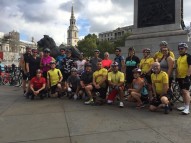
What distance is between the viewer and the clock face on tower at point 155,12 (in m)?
15.5

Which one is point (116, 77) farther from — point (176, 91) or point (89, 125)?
point (89, 125)

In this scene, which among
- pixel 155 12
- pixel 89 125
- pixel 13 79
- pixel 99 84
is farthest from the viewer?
pixel 13 79

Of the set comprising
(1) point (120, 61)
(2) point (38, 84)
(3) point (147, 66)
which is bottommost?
(2) point (38, 84)

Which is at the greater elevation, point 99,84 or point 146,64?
point 146,64

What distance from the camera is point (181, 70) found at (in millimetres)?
7664

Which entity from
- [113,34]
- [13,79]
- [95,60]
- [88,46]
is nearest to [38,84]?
[95,60]

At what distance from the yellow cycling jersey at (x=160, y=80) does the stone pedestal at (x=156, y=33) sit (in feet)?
23.5

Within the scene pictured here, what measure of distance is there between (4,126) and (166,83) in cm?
432

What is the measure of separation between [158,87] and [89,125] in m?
2.64

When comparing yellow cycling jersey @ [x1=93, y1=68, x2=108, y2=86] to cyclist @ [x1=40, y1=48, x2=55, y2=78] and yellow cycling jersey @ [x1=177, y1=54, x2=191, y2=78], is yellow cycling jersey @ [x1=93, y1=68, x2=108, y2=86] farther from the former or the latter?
yellow cycling jersey @ [x1=177, y1=54, x2=191, y2=78]

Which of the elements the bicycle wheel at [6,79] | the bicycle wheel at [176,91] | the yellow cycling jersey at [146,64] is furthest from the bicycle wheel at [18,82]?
the bicycle wheel at [176,91]

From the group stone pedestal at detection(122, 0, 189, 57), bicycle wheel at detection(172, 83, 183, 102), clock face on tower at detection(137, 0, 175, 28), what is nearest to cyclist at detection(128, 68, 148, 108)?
bicycle wheel at detection(172, 83, 183, 102)

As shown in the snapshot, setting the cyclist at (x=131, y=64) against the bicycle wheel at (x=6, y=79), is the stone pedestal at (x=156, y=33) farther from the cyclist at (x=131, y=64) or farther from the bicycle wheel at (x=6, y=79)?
the bicycle wheel at (x=6, y=79)

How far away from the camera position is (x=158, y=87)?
7.80 meters
